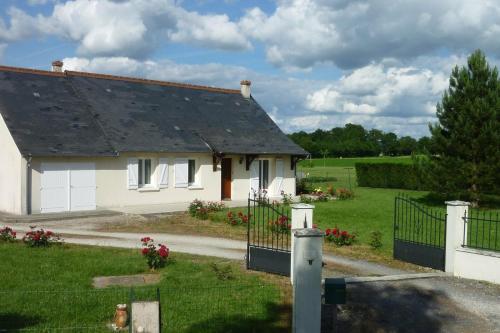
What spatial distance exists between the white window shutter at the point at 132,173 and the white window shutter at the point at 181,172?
203 cm

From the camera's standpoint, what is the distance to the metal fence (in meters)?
8.11

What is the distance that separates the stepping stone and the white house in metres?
10.9

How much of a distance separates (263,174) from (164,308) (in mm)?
20819

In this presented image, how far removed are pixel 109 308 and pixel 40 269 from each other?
3.26 m

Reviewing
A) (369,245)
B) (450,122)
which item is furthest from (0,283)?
(450,122)

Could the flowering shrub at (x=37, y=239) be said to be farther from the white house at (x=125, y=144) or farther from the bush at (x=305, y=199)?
the bush at (x=305, y=199)

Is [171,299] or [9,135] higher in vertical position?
[9,135]

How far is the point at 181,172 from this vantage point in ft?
84.7

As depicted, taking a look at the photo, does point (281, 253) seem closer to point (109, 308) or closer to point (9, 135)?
point (109, 308)

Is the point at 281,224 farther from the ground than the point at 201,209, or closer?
farther from the ground

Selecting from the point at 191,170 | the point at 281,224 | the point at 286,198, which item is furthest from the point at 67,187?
the point at 281,224

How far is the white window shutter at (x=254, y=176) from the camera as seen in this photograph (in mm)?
28656

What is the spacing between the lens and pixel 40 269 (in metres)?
11.4

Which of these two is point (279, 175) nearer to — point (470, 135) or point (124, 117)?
point (124, 117)
